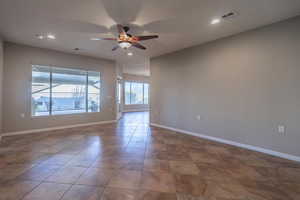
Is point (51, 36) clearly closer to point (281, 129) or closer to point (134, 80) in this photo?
point (281, 129)

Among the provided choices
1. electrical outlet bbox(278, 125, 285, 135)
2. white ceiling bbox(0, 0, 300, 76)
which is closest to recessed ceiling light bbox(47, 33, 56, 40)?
white ceiling bbox(0, 0, 300, 76)

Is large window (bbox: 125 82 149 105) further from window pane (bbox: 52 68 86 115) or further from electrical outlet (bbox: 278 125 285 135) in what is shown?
electrical outlet (bbox: 278 125 285 135)

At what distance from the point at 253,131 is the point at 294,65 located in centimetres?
159

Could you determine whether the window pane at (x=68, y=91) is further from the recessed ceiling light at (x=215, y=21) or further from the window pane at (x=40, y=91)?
the recessed ceiling light at (x=215, y=21)

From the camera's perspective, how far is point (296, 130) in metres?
2.89

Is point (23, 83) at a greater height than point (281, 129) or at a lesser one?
greater

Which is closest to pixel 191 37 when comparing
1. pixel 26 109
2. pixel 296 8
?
pixel 296 8

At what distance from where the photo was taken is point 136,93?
1119cm

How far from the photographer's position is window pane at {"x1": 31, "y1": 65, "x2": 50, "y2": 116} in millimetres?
4977

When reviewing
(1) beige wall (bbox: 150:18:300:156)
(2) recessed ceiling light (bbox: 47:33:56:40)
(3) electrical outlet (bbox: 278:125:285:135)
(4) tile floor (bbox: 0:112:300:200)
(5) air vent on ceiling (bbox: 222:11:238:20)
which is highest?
(2) recessed ceiling light (bbox: 47:33:56:40)

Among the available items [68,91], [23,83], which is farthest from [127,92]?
[23,83]

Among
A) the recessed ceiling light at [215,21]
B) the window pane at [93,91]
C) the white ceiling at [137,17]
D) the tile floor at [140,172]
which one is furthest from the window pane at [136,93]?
the recessed ceiling light at [215,21]

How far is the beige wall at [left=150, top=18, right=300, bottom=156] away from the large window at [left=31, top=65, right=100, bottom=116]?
3.42 meters

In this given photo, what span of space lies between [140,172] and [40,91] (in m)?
4.79
